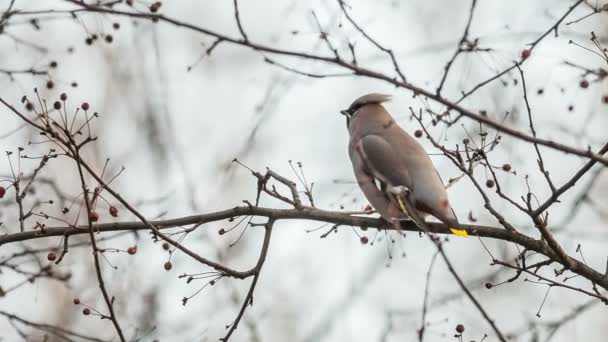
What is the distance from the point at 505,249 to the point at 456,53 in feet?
5.80

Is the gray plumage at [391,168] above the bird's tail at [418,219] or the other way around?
above

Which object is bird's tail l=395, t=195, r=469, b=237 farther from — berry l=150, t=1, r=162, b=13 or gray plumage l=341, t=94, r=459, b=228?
berry l=150, t=1, r=162, b=13

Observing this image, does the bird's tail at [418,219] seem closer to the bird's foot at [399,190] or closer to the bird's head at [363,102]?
the bird's foot at [399,190]

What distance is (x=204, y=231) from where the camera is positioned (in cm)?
850

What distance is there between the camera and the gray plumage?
5105mm

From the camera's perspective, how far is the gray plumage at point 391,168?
5.11 m

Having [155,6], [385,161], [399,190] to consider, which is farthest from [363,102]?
[155,6]

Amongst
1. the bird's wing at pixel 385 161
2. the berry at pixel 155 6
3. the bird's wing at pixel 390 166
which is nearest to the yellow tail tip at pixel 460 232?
the bird's wing at pixel 390 166

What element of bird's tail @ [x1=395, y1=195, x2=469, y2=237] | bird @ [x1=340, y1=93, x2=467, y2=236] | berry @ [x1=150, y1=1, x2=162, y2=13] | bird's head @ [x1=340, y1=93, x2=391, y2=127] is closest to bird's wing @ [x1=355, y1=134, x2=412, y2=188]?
bird @ [x1=340, y1=93, x2=467, y2=236]

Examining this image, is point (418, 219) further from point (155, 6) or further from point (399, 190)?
point (155, 6)

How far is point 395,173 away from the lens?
5.43 m

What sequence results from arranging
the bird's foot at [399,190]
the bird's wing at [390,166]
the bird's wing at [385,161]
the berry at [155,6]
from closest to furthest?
the berry at [155,6] < the bird's foot at [399,190] < the bird's wing at [390,166] < the bird's wing at [385,161]

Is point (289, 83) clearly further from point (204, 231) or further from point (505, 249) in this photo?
point (204, 231)

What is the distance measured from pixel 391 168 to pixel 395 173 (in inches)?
1.9
